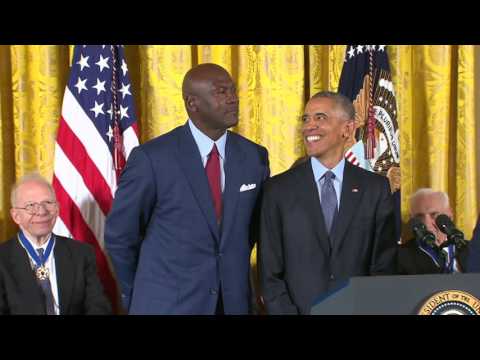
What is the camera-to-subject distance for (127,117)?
196 inches

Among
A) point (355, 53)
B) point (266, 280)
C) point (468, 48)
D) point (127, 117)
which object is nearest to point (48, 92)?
point (127, 117)

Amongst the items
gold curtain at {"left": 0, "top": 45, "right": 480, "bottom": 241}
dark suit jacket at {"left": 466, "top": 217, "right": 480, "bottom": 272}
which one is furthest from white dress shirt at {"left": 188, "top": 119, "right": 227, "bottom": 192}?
gold curtain at {"left": 0, "top": 45, "right": 480, "bottom": 241}

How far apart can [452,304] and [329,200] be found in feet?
3.70

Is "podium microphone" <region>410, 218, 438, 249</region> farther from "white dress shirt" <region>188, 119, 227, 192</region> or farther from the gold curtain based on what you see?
the gold curtain

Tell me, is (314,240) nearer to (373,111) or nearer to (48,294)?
Answer: (48,294)

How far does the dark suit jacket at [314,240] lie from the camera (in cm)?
351

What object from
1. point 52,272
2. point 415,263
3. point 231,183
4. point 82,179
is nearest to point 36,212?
point 52,272

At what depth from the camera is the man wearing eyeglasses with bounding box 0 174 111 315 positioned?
13.5 feet

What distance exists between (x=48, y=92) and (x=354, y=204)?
2.50m

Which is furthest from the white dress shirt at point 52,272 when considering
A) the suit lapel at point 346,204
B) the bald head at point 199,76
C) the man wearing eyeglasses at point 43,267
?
the suit lapel at point 346,204

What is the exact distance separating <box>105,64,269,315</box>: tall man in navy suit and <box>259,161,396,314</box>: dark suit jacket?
144 mm

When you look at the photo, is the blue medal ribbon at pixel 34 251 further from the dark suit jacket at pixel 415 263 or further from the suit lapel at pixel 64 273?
the dark suit jacket at pixel 415 263

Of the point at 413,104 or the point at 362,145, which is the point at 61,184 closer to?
the point at 362,145

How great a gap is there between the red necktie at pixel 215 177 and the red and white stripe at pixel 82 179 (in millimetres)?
1327
